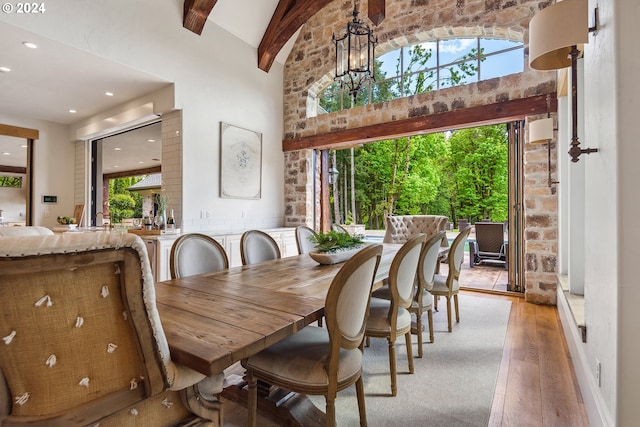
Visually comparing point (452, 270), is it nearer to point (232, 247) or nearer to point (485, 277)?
point (232, 247)

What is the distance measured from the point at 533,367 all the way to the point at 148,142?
7.06 meters

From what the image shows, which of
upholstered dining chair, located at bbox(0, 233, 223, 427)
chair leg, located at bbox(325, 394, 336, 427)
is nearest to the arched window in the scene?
chair leg, located at bbox(325, 394, 336, 427)

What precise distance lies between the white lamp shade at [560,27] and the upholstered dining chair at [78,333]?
2187mm

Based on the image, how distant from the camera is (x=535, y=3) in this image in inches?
157

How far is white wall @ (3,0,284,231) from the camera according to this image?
3.42 meters

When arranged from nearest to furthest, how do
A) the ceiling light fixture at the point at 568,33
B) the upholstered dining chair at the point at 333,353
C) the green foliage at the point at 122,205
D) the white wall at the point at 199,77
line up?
the upholstered dining chair at the point at 333,353
the ceiling light fixture at the point at 568,33
the white wall at the point at 199,77
the green foliage at the point at 122,205

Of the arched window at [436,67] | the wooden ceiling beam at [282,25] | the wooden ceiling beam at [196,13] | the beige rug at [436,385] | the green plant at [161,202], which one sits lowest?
the beige rug at [436,385]

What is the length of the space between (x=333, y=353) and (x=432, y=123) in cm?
409

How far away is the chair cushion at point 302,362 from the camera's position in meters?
1.36

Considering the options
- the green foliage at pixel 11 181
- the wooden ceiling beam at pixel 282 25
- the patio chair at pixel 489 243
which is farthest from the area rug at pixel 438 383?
the green foliage at pixel 11 181

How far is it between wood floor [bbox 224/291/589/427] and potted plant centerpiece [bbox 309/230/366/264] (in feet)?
3.63

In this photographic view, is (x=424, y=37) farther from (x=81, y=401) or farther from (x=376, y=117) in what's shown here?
(x=81, y=401)

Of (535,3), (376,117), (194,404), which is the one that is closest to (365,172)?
(376,117)

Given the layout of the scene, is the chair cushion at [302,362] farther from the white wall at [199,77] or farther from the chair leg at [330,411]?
the white wall at [199,77]
